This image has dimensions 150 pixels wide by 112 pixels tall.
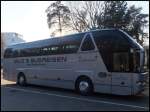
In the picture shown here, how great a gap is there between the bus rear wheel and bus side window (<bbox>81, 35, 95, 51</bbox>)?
4.92 feet

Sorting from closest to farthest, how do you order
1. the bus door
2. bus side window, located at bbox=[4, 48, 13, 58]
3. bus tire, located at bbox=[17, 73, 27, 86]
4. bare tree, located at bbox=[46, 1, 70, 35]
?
the bus door
bus tire, located at bbox=[17, 73, 27, 86]
bus side window, located at bbox=[4, 48, 13, 58]
bare tree, located at bbox=[46, 1, 70, 35]

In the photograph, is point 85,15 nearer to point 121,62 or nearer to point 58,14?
point 58,14

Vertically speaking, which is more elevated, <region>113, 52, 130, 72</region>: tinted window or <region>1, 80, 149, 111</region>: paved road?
<region>113, 52, 130, 72</region>: tinted window

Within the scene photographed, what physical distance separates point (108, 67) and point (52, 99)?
2.87 m

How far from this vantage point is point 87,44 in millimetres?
16125

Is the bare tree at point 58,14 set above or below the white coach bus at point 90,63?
above

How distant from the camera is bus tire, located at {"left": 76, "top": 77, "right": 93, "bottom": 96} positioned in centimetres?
1602

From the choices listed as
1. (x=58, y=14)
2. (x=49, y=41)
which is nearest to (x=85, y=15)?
(x=58, y=14)

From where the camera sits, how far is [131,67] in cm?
1416

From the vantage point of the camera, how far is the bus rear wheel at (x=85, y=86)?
631 inches

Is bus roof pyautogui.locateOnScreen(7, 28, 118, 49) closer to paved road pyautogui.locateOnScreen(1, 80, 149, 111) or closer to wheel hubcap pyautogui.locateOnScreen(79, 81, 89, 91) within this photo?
wheel hubcap pyautogui.locateOnScreen(79, 81, 89, 91)

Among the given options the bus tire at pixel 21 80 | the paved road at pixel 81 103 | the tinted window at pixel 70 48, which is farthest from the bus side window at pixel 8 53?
the paved road at pixel 81 103

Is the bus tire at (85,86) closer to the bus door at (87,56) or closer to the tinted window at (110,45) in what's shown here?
the bus door at (87,56)

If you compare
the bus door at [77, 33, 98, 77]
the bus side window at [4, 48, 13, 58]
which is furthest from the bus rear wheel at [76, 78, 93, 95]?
the bus side window at [4, 48, 13, 58]
